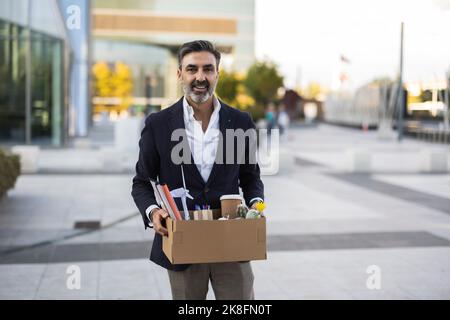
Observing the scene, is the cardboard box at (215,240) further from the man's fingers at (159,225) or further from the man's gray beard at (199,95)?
the man's gray beard at (199,95)

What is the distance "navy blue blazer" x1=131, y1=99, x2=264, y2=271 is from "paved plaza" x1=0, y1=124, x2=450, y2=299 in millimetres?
3129

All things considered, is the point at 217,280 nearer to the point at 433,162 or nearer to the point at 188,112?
the point at 188,112

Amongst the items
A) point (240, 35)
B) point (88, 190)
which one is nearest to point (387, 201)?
point (88, 190)

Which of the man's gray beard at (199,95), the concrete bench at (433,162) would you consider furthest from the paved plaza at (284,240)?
the man's gray beard at (199,95)

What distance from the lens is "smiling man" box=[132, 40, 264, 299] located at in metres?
3.50

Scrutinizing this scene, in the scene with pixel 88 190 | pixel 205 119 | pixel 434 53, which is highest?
pixel 434 53

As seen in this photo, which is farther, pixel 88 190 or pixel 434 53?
pixel 88 190

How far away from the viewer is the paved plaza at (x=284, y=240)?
22.6 ft

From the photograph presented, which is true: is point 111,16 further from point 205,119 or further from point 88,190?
point 205,119

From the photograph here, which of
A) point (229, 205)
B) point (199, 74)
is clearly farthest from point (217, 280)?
point (199, 74)

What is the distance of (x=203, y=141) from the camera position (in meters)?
3.55
